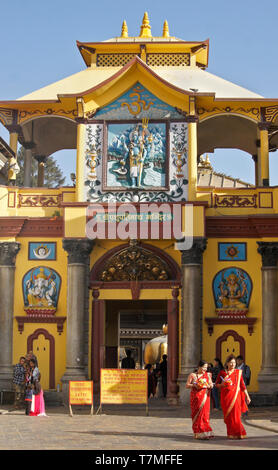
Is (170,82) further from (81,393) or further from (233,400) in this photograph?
(233,400)

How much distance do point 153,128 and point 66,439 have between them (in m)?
14.4

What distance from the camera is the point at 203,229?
28594mm

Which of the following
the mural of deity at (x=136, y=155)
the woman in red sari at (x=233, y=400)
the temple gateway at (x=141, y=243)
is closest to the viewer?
the woman in red sari at (x=233, y=400)

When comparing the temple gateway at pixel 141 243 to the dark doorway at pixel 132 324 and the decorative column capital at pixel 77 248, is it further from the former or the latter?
the dark doorway at pixel 132 324

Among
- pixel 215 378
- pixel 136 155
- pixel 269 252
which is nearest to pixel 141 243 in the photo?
Result: pixel 136 155

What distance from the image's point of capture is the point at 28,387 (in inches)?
992

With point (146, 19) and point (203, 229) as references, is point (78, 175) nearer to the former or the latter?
point (203, 229)

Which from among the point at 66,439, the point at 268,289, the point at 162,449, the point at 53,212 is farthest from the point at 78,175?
the point at 162,449

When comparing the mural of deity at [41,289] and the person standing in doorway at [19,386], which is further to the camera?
the mural of deity at [41,289]

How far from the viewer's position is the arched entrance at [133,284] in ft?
95.0

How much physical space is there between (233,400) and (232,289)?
430 inches

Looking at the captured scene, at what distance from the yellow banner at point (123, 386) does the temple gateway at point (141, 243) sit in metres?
3.90

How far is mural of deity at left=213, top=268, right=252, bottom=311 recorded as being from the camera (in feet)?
95.9

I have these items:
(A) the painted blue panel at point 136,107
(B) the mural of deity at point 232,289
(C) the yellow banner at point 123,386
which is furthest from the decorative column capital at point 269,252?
(C) the yellow banner at point 123,386
